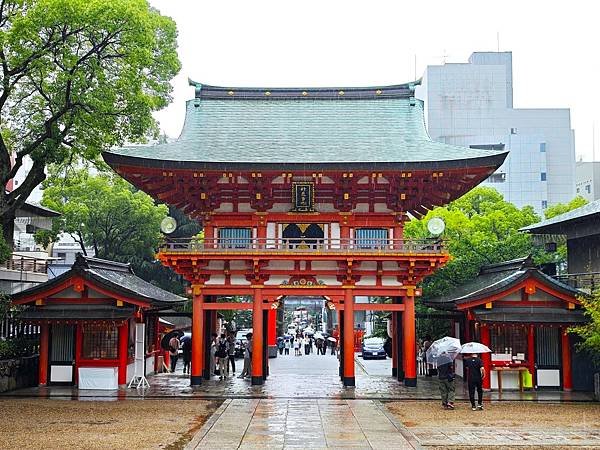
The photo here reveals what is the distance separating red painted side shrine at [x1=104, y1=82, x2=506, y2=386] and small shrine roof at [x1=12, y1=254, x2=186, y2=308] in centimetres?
188

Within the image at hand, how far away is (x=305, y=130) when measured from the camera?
27688 mm

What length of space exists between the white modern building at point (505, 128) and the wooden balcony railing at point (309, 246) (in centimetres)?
5879

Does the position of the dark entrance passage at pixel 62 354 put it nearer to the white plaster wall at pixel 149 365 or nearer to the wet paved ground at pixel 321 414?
the wet paved ground at pixel 321 414

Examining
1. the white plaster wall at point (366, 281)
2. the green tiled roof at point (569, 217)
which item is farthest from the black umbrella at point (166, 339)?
the green tiled roof at point (569, 217)

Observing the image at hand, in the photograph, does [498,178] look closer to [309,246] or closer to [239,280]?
[309,246]

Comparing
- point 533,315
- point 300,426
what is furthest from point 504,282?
point 300,426

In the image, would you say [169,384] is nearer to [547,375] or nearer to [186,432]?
[186,432]

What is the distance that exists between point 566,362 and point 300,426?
12.4 m

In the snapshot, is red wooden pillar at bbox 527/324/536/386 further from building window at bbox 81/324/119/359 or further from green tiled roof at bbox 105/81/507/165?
building window at bbox 81/324/119/359

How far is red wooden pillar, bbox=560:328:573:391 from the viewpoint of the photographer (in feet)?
80.5

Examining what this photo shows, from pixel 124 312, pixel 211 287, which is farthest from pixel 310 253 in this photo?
pixel 124 312

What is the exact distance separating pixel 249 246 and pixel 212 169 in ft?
10.9

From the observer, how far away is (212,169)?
23.4 m

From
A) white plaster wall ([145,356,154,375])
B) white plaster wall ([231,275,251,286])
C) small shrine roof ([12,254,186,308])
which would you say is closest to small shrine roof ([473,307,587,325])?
white plaster wall ([231,275,251,286])
